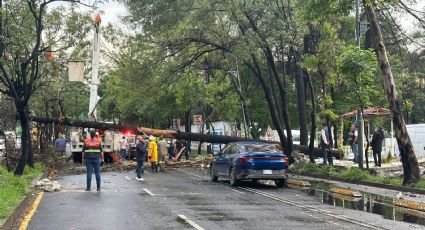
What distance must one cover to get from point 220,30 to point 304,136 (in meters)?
9.21

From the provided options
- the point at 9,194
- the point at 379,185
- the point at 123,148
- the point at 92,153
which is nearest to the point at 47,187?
the point at 92,153

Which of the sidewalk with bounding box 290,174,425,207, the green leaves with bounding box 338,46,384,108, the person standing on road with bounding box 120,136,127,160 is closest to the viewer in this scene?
the sidewalk with bounding box 290,174,425,207

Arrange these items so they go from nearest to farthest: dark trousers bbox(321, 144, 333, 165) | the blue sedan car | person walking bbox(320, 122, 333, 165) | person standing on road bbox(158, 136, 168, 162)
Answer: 1. the blue sedan car
2. person walking bbox(320, 122, 333, 165)
3. dark trousers bbox(321, 144, 333, 165)
4. person standing on road bbox(158, 136, 168, 162)

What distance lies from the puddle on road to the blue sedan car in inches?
44.3

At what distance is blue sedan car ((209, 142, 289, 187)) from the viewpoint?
1880 cm

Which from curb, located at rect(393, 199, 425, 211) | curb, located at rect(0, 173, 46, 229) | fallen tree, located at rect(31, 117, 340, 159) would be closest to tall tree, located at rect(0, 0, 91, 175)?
curb, located at rect(0, 173, 46, 229)

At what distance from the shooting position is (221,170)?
21078 mm

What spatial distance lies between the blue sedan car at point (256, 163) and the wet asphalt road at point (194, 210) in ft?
1.84

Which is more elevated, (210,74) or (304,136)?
(210,74)

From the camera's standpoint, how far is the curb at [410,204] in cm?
Answer: 1380

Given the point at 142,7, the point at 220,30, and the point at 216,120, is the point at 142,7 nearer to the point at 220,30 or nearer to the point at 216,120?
the point at 220,30

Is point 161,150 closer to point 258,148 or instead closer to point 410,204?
point 258,148

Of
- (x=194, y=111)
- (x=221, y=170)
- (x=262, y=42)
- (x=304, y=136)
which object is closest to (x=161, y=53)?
(x=262, y=42)

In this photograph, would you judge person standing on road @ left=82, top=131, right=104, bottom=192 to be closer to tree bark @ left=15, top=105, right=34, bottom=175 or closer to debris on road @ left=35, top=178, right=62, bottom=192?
debris on road @ left=35, top=178, right=62, bottom=192
